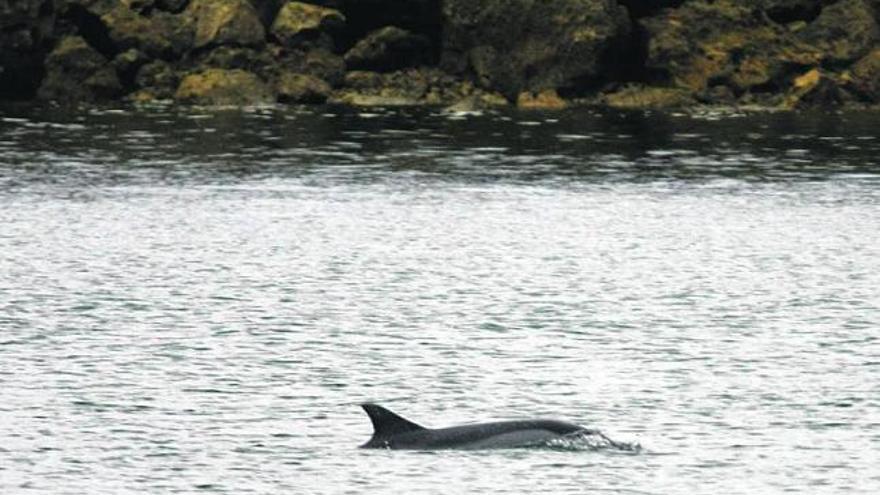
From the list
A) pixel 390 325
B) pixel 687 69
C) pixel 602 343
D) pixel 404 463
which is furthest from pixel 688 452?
pixel 687 69

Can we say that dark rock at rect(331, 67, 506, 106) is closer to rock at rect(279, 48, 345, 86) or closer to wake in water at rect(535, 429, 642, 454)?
rock at rect(279, 48, 345, 86)

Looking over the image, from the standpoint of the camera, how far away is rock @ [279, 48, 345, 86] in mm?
114938

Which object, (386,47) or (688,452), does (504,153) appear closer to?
(386,47)

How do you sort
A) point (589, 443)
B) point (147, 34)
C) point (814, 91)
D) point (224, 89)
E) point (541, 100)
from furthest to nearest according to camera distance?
point (147, 34)
point (541, 100)
point (224, 89)
point (814, 91)
point (589, 443)

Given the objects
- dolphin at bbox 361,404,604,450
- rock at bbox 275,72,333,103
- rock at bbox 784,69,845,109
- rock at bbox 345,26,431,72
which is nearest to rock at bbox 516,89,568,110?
rock at bbox 345,26,431,72

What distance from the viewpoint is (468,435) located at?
3177 cm

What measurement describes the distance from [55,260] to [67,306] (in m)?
8.33

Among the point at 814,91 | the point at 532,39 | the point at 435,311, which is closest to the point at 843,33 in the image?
the point at 814,91

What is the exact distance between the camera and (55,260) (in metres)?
55.5

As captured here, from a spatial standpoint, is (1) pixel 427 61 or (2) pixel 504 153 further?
(1) pixel 427 61

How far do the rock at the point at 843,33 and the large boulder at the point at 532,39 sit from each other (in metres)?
10.00

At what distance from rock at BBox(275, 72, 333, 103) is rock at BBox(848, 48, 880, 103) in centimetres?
2759

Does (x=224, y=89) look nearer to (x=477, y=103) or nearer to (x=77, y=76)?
(x=77, y=76)

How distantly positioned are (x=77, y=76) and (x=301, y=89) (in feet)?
40.2
